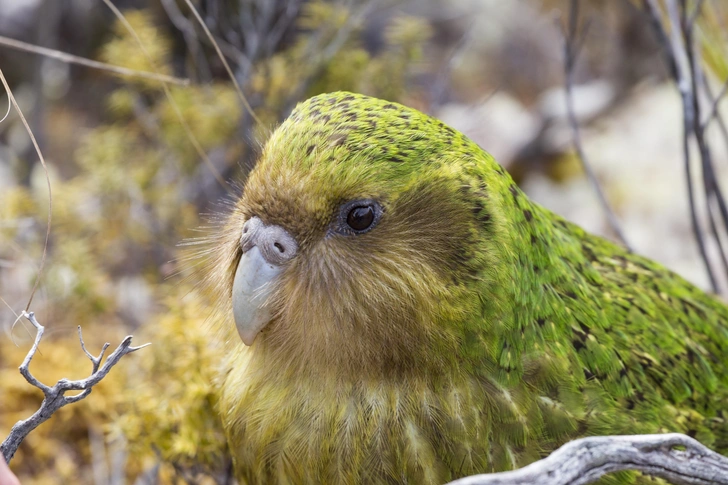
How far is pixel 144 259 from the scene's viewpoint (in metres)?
2.89

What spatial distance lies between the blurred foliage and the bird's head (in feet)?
1.13

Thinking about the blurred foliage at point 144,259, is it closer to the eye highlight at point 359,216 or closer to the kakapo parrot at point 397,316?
the kakapo parrot at point 397,316

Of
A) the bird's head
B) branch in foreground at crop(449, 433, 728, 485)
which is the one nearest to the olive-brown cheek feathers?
the bird's head

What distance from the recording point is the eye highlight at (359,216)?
1.20 m

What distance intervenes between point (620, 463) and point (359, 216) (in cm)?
57

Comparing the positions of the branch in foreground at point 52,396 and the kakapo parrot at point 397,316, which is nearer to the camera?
the branch in foreground at point 52,396

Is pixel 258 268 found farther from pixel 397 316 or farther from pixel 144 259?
pixel 144 259

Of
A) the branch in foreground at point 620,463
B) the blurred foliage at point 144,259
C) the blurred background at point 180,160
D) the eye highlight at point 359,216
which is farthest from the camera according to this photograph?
the blurred background at point 180,160

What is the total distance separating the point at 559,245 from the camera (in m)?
1.48

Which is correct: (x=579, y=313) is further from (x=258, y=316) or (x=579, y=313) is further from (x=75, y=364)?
(x=75, y=364)

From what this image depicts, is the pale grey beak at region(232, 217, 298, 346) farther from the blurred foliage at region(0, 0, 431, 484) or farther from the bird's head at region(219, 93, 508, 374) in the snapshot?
the blurred foliage at region(0, 0, 431, 484)

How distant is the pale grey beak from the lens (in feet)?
4.04

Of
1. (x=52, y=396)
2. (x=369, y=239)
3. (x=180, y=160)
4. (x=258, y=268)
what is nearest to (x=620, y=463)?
(x=369, y=239)

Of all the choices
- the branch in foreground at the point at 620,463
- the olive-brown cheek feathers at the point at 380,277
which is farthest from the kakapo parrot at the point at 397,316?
the branch in foreground at the point at 620,463
